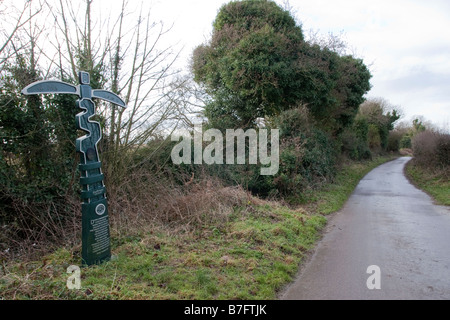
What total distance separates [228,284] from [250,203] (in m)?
4.58

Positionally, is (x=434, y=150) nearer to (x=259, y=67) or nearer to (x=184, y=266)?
(x=259, y=67)

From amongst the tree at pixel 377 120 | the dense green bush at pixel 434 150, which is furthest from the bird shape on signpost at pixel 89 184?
the tree at pixel 377 120

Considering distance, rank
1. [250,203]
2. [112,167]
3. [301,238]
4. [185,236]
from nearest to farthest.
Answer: [185,236] → [301,238] → [112,167] → [250,203]

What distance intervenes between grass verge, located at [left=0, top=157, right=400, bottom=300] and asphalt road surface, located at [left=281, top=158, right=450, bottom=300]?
41 centimetres

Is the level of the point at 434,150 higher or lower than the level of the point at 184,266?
higher

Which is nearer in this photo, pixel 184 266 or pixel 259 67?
pixel 184 266

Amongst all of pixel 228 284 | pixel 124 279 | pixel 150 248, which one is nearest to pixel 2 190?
pixel 150 248

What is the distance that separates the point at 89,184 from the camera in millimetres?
4879

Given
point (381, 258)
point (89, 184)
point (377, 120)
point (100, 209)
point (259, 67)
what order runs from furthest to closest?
point (377, 120) < point (259, 67) < point (381, 258) < point (100, 209) < point (89, 184)

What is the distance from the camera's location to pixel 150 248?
578 centimetres

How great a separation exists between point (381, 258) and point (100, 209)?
16.2 feet

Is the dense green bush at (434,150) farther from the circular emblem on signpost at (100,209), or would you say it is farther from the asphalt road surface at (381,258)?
the circular emblem on signpost at (100,209)

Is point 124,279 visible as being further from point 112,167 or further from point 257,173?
point 257,173

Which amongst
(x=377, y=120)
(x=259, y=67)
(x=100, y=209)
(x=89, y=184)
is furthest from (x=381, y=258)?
(x=377, y=120)
